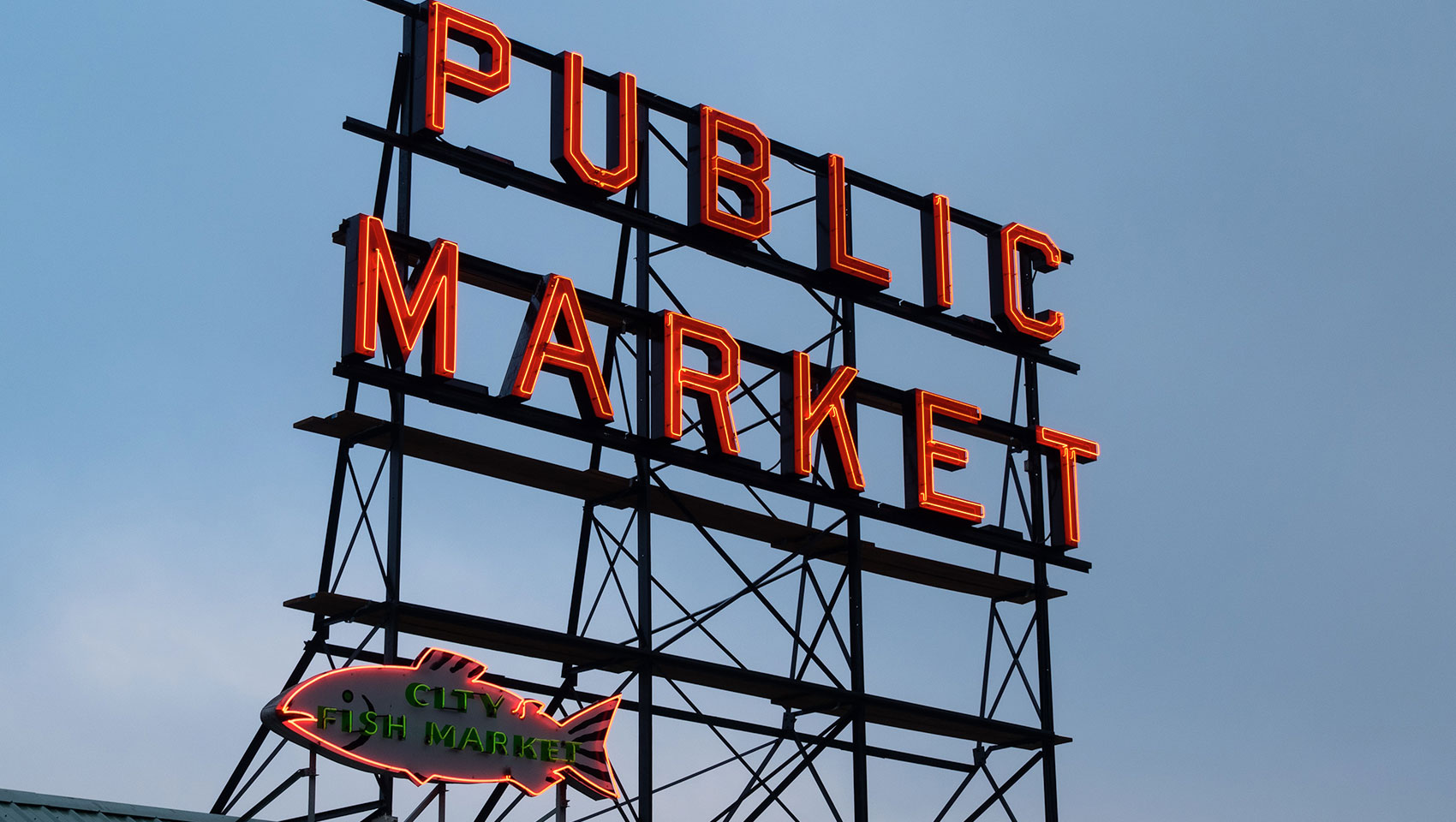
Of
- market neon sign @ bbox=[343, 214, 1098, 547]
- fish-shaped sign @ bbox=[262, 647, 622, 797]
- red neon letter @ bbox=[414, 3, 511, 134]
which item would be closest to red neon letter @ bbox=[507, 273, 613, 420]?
market neon sign @ bbox=[343, 214, 1098, 547]

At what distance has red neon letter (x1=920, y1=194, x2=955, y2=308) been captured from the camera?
1140 inches

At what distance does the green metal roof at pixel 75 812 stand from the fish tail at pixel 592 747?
3.37 metres

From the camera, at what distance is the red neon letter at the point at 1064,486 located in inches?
1146

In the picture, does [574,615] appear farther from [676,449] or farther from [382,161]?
[382,161]

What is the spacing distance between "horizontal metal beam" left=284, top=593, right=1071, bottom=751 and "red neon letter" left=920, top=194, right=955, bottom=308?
517 centimetres

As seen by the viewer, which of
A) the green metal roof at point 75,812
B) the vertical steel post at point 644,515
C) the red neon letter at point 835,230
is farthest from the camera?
the red neon letter at point 835,230

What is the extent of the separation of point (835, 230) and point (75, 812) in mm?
11847

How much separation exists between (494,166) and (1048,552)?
28.7 feet

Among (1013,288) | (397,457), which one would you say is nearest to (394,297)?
(397,457)

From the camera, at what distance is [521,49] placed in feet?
84.6

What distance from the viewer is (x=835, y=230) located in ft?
92.1

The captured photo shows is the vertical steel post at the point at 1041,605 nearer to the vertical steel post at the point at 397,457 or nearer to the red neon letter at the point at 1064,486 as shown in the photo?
the red neon letter at the point at 1064,486

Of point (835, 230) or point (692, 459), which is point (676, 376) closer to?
point (692, 459)

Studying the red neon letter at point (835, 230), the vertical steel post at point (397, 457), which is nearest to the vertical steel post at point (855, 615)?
the red neon letter at point (835, 230)
